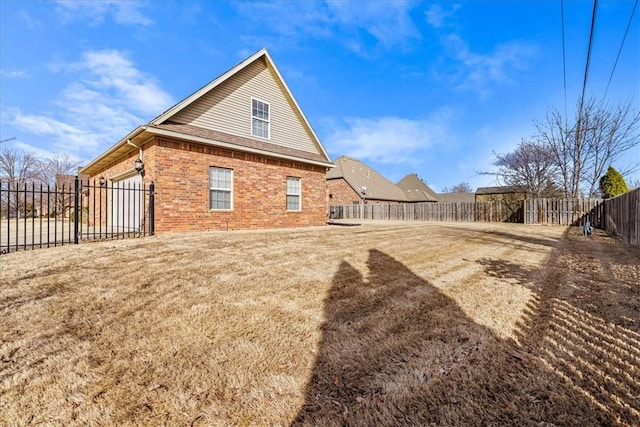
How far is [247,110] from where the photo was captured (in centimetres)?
1054

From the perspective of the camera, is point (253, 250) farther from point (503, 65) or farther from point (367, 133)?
point (367, 133)

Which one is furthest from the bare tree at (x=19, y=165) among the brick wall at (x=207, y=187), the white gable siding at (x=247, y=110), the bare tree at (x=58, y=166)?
the white gable siding at (x=247, y=110)

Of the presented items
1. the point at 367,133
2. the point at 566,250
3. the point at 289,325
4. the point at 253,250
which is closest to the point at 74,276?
the point at 253,250

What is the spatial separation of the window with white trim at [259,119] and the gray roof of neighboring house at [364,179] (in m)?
16.3

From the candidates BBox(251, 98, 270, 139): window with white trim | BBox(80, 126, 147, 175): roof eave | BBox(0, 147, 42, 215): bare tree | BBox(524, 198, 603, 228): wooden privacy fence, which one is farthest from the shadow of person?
BBox(0, 147, 42, 215): bare tree

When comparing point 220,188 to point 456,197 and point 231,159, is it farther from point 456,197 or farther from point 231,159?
point 456,197

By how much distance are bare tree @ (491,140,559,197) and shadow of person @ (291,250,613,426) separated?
25537mm

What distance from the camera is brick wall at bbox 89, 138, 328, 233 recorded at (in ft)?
26.6

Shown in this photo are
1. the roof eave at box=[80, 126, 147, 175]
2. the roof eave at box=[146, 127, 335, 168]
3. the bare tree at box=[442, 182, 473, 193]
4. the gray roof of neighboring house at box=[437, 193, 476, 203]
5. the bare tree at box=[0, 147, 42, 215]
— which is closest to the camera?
the roof eave at box=[146, 127, 335, 168]

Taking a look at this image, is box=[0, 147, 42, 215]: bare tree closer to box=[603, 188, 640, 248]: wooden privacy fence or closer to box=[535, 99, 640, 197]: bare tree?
box=[603, 188, 640, 248]: wooden privacy fence

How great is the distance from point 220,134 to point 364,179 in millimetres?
22833

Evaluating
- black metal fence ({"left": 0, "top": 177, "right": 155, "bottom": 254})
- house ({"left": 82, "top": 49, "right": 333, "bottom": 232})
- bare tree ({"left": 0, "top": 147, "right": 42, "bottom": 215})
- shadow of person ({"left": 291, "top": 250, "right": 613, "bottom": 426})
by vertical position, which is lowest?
shadow of person ({"left": 291, "top": 250, "right": 613, "bottom": 426})

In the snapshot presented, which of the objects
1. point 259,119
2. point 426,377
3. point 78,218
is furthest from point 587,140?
point 78,218

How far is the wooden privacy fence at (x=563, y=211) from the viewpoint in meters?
15.5
